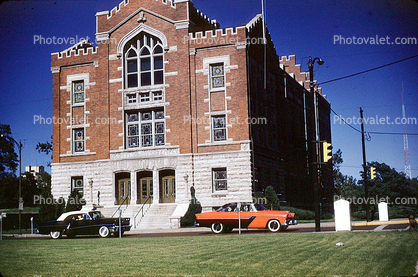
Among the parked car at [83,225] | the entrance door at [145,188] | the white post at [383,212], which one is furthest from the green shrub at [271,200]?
the parked car at [83,225]

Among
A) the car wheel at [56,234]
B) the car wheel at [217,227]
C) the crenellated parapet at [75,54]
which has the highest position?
the crenellated parapet at [75,54]

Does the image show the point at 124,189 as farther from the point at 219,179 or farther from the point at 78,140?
the point at 219,179

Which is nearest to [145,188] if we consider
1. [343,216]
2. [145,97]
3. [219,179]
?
[219,179]

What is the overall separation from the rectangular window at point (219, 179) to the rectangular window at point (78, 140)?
12.7 meters

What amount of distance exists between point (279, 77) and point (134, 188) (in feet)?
62.2

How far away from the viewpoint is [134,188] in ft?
133

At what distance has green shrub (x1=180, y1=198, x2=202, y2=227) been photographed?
35.2 meters

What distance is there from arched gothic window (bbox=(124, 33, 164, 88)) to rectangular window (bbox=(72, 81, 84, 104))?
15.4 feet

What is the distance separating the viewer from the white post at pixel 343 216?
2188cm

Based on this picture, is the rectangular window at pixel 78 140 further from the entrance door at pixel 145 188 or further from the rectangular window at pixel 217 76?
the rectangular window at pixel 217 76

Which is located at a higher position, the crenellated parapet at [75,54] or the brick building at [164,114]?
the crenellated parapet at [75,54]

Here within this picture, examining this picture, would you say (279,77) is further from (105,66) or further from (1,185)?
(1,185)

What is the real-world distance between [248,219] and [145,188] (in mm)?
17064

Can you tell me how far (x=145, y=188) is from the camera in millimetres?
40969
